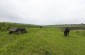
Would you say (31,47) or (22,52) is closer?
(22,52)

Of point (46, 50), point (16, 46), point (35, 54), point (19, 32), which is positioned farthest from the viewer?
point (19, 32)

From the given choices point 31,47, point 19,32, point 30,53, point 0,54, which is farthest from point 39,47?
point 19,32

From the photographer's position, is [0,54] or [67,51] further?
[67,51]

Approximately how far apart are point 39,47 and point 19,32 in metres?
27.1

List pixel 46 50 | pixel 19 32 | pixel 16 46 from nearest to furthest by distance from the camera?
pixel 46 50
pixel 16 46
pixel 19 32

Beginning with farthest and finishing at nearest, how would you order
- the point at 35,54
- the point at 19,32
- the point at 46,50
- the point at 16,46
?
the point at 19,32 → the point at 16,46 → the point at 46,50 → the point at 35,54

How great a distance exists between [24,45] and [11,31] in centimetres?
2658

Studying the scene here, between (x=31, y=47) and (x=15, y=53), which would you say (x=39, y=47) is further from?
(x=15, y=53)

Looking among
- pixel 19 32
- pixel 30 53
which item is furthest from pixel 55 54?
pixel 19 32

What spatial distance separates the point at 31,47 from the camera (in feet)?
73.8

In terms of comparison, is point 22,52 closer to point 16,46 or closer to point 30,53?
point 30,53

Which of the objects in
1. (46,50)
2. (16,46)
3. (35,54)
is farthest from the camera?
(16,46)

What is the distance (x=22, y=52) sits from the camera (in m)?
20.5

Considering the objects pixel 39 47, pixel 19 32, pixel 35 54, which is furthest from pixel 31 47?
pixel 19 32
